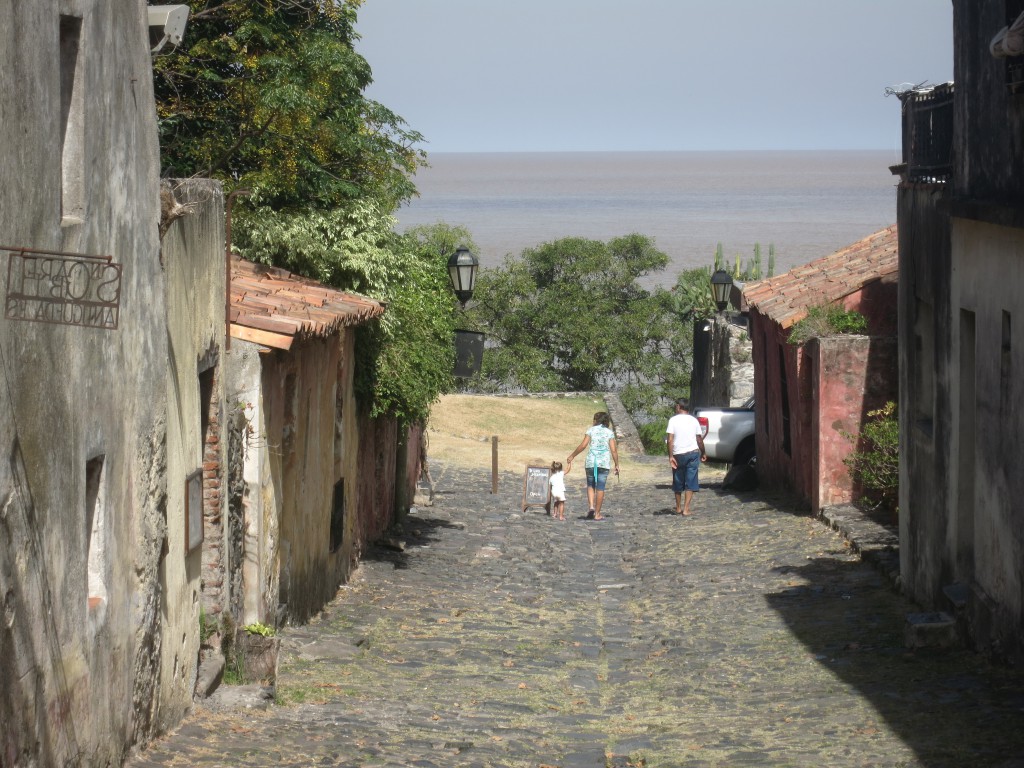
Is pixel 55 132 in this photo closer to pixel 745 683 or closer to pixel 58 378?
pixel 58 378

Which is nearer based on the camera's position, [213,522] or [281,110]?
[213,522]

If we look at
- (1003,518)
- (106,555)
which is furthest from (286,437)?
(1003,518)

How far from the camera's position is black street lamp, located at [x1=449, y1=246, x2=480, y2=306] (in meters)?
17.3

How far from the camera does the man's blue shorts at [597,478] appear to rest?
2020 cm

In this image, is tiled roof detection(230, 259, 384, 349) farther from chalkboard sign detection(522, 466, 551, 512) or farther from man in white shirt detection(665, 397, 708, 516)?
chalkboard sign detection(522, 466, 551, 512)

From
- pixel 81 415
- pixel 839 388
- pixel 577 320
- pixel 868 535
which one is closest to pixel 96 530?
pixel 81 415

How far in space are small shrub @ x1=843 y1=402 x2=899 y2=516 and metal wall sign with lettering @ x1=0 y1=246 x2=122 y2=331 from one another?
11.9 meters

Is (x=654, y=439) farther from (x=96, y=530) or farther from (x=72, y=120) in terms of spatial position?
(x=72, y=120)

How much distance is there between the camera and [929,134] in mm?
12422

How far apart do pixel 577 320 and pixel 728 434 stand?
62.2 ft

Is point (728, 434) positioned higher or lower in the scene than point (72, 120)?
lower

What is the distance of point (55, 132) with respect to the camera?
609 cm

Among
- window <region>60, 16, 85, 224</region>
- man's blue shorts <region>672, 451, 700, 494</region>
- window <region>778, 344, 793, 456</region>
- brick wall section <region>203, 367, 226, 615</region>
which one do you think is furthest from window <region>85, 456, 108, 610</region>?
window <region>778, 344, 793, 456</region>

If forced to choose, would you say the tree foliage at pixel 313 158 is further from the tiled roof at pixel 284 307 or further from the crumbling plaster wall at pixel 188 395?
the crumbling plaster wall at pixel 188 395
